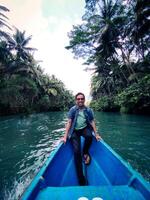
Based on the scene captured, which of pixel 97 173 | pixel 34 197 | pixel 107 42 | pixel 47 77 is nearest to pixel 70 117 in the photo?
pixel 97 173

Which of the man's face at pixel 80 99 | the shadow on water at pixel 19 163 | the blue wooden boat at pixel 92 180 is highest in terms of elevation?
the man's face at pixel 80 99

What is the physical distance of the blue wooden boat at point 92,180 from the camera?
6.91 feet

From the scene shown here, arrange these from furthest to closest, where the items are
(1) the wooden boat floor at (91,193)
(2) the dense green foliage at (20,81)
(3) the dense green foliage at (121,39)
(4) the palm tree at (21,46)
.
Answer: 1. (4) the palm tree at (21,46)
2. (2) the dense green foliage at (20,81)
3. (3) the dense green foliage at (121,39)
4. (1) the wooden boat floor at (91,193)

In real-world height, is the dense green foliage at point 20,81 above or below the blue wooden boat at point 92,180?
above

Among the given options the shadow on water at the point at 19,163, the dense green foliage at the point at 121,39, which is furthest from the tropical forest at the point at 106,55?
the shadow on water at the point at 19,163

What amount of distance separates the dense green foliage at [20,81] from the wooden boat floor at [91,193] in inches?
783

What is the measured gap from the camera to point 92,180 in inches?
135

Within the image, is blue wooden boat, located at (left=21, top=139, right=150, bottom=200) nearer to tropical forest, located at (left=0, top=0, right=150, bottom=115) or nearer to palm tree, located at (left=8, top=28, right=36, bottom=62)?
tropical forest, located at (left=0, top=0, right=150, bottom=115)

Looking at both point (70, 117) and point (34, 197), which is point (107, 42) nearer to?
point (70, 117)

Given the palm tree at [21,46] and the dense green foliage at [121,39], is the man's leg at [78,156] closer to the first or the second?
the dense green foliage at [121,39]

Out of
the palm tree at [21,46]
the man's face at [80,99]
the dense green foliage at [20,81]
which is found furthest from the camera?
the palm tree at [21,46]

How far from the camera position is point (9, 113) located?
25156 mm

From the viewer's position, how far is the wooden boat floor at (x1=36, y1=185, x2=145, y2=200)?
2.08 meters

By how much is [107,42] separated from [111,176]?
65.6 feet
